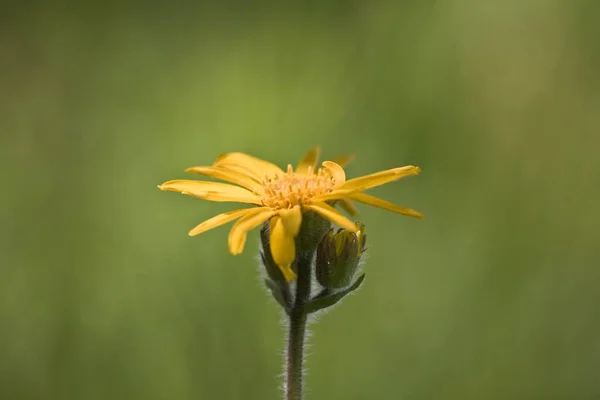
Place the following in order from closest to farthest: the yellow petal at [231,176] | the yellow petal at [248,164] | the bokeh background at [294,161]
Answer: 1. the yellow petal at [231,176]
2. the yellow petal at [248,164]
3. the bokeh background at [294,161]

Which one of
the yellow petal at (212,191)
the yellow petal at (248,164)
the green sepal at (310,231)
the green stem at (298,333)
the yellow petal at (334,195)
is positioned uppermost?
the yellow petal at (248,164)

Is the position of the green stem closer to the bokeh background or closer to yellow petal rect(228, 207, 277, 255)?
yellow petal rect(228, 207, 277, 255)

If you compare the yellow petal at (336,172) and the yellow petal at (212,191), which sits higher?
the yellow petal at (336,172)

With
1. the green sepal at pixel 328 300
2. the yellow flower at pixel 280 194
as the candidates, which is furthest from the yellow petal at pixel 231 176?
Result: the green sepal at pixel 328 300

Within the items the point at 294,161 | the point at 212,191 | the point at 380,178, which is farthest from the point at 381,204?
the point at 294,161

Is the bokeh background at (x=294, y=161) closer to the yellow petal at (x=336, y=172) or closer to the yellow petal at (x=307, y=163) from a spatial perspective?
A: the yellow petal at (x=307, y=163)

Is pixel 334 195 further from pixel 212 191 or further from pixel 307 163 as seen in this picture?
pixel 307 163

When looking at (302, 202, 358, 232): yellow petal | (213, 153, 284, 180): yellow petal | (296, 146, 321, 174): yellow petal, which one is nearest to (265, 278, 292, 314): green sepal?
(302, 202, 358, 232): yellow petal
